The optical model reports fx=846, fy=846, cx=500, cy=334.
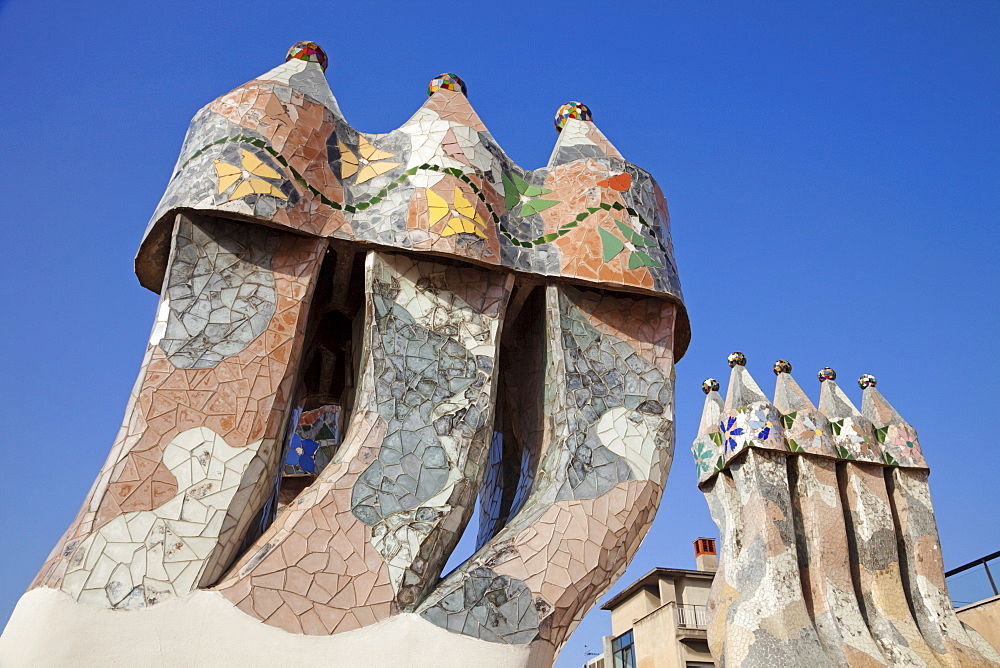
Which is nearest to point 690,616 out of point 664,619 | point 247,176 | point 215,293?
point 664,619

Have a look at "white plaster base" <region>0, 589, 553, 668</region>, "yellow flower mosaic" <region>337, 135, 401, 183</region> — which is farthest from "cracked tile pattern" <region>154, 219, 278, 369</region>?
"white plaster base" <region>0, 589, 553, 668</region>

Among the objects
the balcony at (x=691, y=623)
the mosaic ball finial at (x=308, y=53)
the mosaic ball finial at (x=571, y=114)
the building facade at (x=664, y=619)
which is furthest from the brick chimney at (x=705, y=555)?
the mosaic ball finial at (x=308, y=53)

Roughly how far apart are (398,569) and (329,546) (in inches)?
17.7

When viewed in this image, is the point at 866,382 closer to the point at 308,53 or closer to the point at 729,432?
the point at 729,432

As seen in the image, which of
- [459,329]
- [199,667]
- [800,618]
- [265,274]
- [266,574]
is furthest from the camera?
[800,618]

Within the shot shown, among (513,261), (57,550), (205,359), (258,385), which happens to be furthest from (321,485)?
(513,261)

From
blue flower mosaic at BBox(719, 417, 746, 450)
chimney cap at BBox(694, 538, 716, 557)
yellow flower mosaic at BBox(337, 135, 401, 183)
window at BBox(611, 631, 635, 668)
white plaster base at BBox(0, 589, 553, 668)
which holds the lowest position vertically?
white plaster base at BBox(0, 589, 553, 668)

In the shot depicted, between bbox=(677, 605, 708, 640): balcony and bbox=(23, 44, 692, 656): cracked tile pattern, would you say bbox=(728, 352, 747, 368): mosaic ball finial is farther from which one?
bbox=(677, 605, 708, 640): balcony

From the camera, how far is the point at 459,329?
6.20 m

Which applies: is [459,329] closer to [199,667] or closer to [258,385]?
[258,385]

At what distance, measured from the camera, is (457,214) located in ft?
20.4

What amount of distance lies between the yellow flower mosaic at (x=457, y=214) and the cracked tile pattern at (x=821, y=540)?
455 centimetres

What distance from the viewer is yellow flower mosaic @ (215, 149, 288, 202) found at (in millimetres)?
5688

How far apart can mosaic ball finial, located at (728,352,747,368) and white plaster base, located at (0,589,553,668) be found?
19.5 ft
